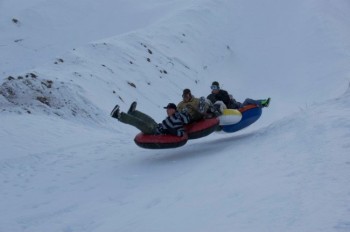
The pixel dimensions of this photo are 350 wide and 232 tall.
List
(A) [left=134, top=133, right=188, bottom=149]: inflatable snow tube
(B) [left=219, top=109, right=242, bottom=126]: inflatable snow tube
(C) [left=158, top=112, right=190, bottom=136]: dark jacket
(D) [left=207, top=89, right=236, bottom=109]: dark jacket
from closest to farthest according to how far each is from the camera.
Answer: (A) [left=134, top=133, right=188, bottom=149]: inflatable snow tube < (C) [left=158, top=112, right=190, bottom=136]: dark jacket < (B) [left=219, top=109, right=242, bottom=126]: inflatable snow tube < (D) [left=207, top=89, right=236, bottom=109]: dark jacket

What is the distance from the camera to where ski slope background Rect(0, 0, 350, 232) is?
4.73 meters

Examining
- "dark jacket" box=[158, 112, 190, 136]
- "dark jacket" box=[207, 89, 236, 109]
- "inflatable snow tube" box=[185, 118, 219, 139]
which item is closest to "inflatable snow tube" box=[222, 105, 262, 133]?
"dark jacket" box=[207, 89, 236, 109]

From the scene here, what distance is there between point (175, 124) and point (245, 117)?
5.05 ft

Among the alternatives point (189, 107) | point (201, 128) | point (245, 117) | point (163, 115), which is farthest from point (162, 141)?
point (163, 115)

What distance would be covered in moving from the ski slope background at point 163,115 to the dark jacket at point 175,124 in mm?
475

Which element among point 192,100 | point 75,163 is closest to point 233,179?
point 192,100

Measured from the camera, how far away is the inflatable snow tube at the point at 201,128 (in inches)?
307

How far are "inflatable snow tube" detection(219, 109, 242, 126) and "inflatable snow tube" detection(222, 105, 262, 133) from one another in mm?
92

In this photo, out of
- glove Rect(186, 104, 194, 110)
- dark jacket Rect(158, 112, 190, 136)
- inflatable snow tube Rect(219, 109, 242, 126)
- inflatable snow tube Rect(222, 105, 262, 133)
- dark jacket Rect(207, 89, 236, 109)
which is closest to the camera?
dark jacket Rect(158, 112, 190, 136)

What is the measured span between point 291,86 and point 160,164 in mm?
11316

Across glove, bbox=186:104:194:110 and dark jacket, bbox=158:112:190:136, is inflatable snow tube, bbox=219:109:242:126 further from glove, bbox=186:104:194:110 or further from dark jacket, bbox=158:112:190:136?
dark jacket, bbox=158:112:190:136

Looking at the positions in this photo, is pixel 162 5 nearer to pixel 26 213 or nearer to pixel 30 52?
pixel 30 52

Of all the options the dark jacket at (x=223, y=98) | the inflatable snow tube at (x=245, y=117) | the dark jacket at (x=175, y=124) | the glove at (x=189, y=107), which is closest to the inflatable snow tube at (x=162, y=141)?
the dark jacket at (x=175, y=124)

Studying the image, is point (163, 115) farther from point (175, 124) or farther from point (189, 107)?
point (175, 124)
